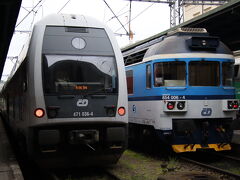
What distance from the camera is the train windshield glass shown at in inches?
281

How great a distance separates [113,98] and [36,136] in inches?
63.8

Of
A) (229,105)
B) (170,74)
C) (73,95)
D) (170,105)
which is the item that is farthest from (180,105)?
(73,95)

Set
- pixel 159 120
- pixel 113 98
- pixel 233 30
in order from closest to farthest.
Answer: pixel 113 98 → pixel 159 120 → pixel 233 30

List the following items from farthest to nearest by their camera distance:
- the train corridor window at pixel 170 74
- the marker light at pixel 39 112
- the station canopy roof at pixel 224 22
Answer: the station canopy roof at pixel 224 22
the train corridor window at pixel 170 74
the marker light at pixel 39 112

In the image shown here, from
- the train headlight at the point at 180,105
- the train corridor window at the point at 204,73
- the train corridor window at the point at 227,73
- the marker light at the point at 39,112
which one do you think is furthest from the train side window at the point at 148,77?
the marker light at the point at 39,112

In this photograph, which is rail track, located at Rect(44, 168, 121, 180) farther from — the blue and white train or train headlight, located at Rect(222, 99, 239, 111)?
train headlight, located at Rect(222, 99, 239, 111)

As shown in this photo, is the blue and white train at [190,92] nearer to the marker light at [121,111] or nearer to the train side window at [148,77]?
the train side window at [148,77]

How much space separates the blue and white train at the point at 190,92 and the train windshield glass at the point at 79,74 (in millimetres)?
1931

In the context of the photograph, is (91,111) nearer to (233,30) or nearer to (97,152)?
(97,152)

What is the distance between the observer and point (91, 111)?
7195 mm

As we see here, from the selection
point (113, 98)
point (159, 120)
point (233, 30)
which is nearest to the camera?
point (113, 98)

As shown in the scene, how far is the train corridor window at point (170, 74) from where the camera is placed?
9.12m

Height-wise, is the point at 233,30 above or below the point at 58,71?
above

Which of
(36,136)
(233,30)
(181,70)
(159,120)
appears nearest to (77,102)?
(36,136)
